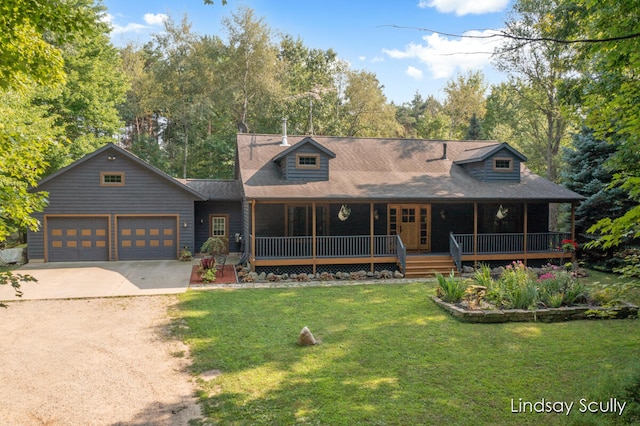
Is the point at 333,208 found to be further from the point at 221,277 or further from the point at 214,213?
the point at 214,213

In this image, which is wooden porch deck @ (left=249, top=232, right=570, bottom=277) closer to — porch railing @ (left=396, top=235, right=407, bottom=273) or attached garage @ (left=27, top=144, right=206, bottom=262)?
porch railing @ (left=396, top=235, right=407, bottom=273)

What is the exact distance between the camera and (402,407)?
5105mm

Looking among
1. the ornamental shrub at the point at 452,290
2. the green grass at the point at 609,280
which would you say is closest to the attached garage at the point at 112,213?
the ornamental shrub at the point at 452,290

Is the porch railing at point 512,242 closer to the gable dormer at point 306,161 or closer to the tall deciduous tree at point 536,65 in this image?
the gable dormer at point 306,161

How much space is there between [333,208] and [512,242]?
6.91 m

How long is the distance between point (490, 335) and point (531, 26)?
21.7m

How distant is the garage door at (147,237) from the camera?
17.2 metres

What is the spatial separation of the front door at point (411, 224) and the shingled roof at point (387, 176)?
3.70 feet

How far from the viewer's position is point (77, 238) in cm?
1689

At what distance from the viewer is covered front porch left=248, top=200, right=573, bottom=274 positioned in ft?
47.6

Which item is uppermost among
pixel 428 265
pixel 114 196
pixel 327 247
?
pixel 114 196

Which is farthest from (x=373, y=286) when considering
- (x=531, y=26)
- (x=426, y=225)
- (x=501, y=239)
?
(x=531, y=26)

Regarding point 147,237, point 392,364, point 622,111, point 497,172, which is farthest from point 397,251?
point 147,237

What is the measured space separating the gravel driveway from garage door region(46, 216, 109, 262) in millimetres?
7413
